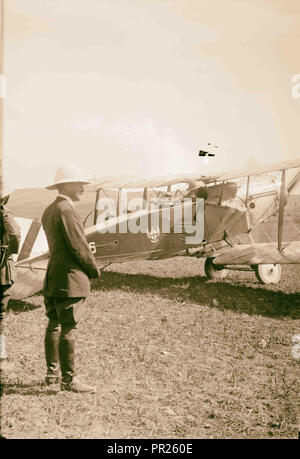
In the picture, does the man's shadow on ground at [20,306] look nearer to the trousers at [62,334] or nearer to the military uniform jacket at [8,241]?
the military uniform jacket at [8,241]

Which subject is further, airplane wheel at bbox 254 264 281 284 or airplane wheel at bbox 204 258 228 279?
airplane wheel at bbox 204 258 228 279

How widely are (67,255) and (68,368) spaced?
106cm

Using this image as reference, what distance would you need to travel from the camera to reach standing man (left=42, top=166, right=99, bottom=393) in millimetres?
3584

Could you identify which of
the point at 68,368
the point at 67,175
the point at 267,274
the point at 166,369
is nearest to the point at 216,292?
the point at 267,274

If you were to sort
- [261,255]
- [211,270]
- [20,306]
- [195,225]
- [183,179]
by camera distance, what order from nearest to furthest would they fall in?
[20,306]
[261,255]
[195,225]
[211,270]
[183,179]

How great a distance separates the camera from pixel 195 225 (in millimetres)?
9703

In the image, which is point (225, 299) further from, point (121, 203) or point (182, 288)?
point (121, 203)

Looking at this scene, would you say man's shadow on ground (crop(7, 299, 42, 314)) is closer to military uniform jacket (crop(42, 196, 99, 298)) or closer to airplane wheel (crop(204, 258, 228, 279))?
military uniform jacket (crop(42, 196, 99, 298))

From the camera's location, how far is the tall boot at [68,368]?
12.2ft

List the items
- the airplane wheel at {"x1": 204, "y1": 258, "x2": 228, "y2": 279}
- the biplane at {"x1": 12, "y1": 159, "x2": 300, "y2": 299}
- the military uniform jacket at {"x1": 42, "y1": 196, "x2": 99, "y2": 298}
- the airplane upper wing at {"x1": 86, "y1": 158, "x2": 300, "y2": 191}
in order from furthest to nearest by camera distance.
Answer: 1. the airplane wheel at {"x1": 204, "y1": 258, "x2": 228, "y2": 279}
2. the airplane upper wing at {"x1": 86, "y1": 158, "x2": 300, "y2": 191}
3. the biplane at {"x1": 12, "y1": 159, "x2": 300, "y2": 299}
4. the military uniform jacket at {"x1": 42, "y1": 196, "x2": 99, "y2": 298}

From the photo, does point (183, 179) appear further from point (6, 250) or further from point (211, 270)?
point (6, 250)

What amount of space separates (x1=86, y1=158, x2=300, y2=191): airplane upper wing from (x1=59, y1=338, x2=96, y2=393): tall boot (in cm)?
658

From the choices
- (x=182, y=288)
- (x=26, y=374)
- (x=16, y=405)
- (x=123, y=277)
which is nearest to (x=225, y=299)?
(x=182, y=288)

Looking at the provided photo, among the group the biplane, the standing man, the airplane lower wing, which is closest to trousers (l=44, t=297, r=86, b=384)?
the standing man
